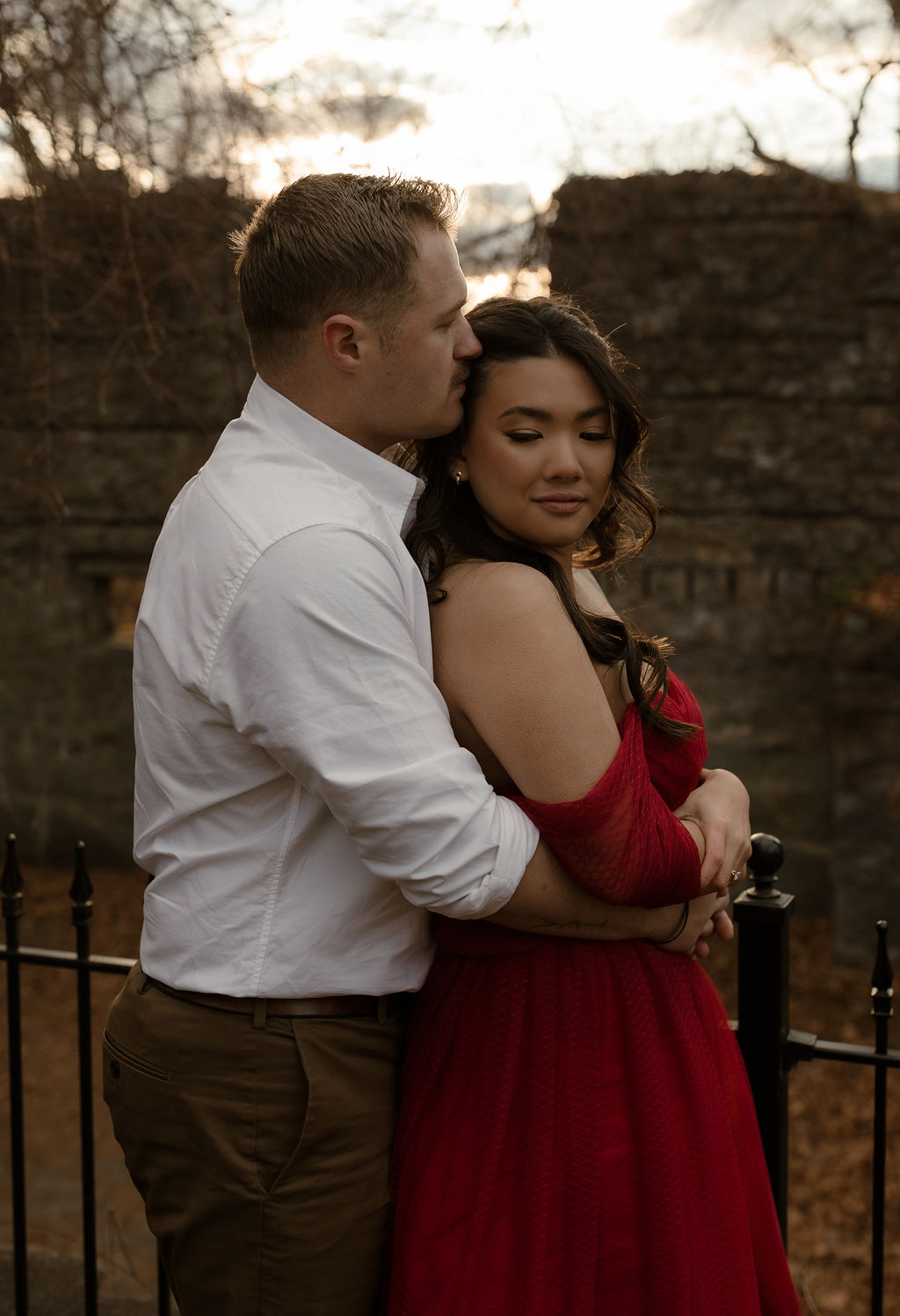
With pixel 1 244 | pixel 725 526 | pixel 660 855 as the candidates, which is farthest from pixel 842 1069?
pixel 1 244

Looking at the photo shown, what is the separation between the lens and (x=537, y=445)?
180 cm

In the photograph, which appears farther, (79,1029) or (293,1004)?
(79,1029)

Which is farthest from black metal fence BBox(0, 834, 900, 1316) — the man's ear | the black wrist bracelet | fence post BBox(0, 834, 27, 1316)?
fence post BBox(0, 834, 27, 1316)

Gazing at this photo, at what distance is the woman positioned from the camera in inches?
61.8

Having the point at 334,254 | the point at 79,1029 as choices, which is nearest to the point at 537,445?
the point at 334,254

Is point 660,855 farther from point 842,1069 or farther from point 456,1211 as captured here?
point 842,1069

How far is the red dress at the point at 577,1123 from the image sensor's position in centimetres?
158

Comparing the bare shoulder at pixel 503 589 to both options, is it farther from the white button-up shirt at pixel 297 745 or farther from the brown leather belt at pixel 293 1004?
the brown leather belt at pixel 293 1004

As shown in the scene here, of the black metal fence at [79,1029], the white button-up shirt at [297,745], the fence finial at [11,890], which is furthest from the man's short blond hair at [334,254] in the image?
the fence finial at [11,890]

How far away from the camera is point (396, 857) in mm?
1444

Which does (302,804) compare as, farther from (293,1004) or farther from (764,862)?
(764,862)

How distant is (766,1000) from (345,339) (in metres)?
1.33

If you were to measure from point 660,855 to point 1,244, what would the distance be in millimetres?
3592

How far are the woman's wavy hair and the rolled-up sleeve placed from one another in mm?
280
